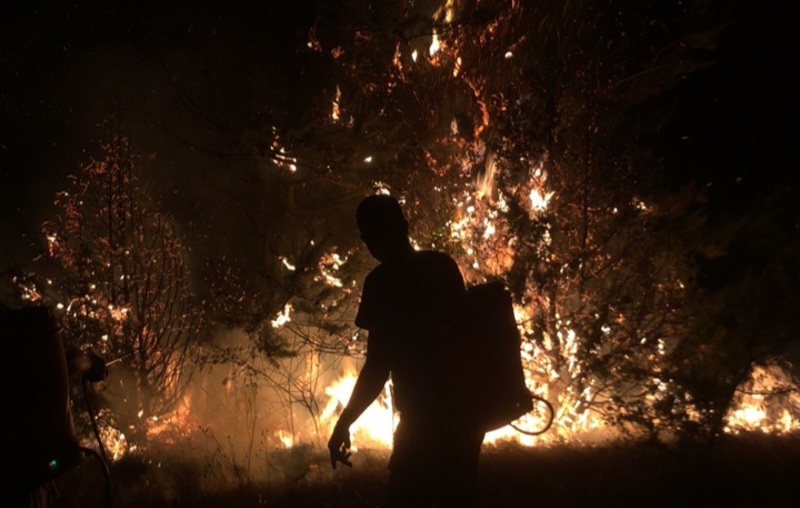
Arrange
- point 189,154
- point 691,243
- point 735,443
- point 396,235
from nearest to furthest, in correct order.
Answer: point 396,235
point 691,243
point 735,443
point 189,154

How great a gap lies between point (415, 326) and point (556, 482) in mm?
3192

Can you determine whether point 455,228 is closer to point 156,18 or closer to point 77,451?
point 77,451

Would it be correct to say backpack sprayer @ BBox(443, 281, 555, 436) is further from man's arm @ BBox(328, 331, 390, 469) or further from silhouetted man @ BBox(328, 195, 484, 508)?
man's arm @ BBox(328, 331, 390, 469)

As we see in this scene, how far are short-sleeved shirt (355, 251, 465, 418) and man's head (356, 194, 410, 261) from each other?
0.29 feet

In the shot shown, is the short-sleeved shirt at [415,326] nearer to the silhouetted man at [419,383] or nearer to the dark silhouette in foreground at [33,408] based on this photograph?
the silhouetted man at [419,383]

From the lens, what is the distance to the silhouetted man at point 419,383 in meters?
2.38

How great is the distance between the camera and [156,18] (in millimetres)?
8633

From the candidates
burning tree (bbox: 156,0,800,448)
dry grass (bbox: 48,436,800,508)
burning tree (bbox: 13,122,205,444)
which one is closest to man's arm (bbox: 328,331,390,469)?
dry grass (bbox: 48,436,800,508)

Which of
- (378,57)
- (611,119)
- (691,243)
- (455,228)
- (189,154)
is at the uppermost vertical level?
(189,154)

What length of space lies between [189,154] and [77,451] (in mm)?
8534

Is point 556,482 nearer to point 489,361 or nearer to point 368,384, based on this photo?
point 489,361

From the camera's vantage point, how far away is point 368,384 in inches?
95.7

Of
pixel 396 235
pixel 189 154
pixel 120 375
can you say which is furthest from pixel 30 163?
pixel 396 235

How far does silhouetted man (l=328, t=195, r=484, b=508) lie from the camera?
238 cm
